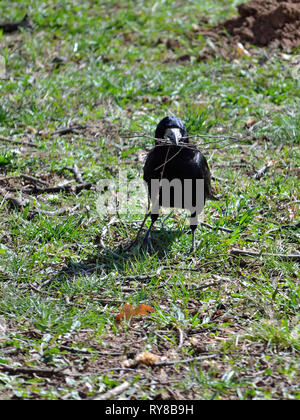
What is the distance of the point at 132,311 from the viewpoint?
3883mm

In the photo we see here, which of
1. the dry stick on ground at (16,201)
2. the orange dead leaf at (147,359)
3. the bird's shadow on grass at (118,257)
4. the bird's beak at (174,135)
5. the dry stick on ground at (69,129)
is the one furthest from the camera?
the dry stick on ground at (69,129)

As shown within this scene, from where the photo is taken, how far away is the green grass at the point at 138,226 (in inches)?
132

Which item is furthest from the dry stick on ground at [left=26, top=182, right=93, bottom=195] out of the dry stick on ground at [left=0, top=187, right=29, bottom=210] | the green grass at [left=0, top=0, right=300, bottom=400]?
the dry stick on ground at [left=0, top=187, right=29, bottom=210]

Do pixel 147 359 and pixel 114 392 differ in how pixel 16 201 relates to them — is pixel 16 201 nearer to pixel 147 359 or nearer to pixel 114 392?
pixel 147 359

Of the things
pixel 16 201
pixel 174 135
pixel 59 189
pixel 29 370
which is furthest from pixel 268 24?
pixel 29 370

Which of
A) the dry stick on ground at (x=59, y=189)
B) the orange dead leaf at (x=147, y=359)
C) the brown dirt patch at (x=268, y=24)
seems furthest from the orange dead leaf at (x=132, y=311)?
the brown dirt patch at (x=268, y=24)

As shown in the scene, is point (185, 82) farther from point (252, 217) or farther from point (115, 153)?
point (252, 217)

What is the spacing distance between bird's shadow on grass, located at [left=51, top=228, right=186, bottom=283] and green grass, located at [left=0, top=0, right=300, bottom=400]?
15 mm

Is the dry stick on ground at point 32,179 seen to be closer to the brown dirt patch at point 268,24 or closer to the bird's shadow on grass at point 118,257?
the bird's shadow on grass at point 118,257

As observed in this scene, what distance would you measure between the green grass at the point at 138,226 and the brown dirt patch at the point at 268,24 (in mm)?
354

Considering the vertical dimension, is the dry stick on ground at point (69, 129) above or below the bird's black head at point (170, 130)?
below

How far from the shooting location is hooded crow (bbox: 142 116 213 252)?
4734 mm

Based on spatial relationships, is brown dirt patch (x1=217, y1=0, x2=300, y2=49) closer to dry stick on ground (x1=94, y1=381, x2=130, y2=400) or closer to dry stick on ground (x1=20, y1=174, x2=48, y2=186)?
dry stick on ground (x1=20, y1=174, x2=48, y2=186)

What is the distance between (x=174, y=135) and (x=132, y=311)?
147 cm
